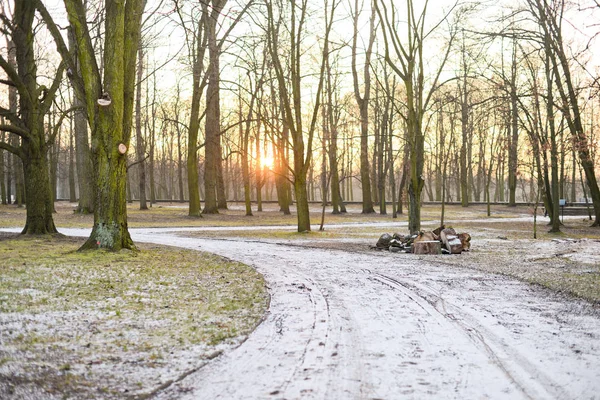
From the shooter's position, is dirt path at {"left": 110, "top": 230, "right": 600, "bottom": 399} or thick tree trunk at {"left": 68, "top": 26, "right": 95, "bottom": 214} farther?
thick tree trunk at {"left": 68, "top": 26, "right": 95, "bottom": 214}

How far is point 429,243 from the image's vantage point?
14383 mm

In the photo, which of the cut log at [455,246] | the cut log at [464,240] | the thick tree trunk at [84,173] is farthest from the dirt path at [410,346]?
the thick tree trunk at [84,173]

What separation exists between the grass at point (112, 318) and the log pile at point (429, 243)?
5.52 metres

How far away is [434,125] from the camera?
53.1m

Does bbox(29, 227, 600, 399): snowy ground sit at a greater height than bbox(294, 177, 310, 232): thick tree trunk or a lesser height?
lesser

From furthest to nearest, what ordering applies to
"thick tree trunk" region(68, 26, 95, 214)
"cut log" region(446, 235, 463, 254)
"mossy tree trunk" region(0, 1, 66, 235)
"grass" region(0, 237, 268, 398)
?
"thick tree trunk" region(68, 26, 95, 214), "mossy tree trunk" region(0, 1, 66, 235), "cut log" region(446, 235, 463, 254), "grass" region(0, 237, 268, 398)

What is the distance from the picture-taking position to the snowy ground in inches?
160

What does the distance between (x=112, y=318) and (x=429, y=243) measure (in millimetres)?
9814

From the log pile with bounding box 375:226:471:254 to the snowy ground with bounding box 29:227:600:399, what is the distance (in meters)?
4.86

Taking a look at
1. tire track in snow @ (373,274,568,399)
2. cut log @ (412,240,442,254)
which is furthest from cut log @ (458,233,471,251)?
tire track in snow @ (373,274,568,399)

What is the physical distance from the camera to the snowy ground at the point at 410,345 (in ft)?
13.3

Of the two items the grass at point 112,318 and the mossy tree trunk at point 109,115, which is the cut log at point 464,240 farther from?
the mossy tree trunk at point 109,115

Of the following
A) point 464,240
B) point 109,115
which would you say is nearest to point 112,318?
point 109,115

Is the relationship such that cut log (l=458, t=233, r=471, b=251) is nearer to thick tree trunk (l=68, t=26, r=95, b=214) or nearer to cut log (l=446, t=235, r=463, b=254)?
cut log (l=446, t=235, r=463, b=254)
